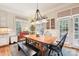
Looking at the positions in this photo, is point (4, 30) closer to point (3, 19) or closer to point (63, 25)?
point (3, 19)

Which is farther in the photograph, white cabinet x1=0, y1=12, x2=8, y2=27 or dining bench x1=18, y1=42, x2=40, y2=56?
dining bench x1=18, y1=42, x2=40, y2=56

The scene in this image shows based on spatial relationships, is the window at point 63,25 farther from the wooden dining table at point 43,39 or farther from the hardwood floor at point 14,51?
the hardwood floor at point 14,51

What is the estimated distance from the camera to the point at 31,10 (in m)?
2.37

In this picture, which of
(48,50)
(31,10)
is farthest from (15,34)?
(48,50)

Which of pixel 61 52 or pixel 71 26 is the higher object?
pixel 71 26

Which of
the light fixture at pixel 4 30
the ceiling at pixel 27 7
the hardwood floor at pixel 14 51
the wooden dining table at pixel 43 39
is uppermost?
the ceiling at pixel 27 7

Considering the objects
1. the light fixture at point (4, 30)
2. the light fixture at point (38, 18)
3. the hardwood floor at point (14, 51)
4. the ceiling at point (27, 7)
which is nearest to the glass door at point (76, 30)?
the hardwood floor at point (14, 51)

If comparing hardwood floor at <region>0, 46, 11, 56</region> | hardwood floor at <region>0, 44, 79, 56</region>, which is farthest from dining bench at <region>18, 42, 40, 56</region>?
hardwood floor at <region>0, 46, 11, 56</region>

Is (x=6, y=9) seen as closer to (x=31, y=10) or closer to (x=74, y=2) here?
(x=31, y=10)

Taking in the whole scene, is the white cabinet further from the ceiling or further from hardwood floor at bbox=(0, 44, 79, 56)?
hardwood floor at bbox=(0, 44, 79, 56)

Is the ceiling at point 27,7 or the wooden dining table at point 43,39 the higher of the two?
the ceiling at point 27,7

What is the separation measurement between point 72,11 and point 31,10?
2.58ft

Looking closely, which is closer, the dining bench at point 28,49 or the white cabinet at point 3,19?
the white cabinet at point 3,19

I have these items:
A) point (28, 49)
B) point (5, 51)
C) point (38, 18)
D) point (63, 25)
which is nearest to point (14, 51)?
point (5, 51)
